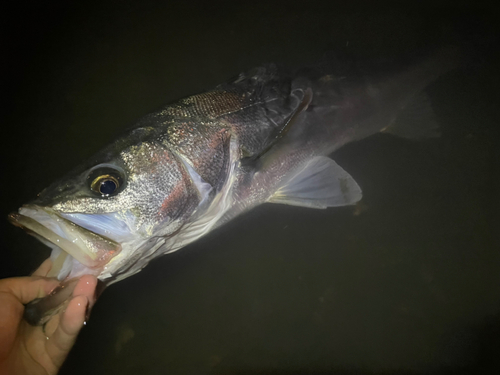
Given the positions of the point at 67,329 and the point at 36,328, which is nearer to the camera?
the point at 67,329

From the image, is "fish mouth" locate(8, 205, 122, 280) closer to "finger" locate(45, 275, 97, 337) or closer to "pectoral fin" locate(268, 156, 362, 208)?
"finger" locate(45, 275, 97, 337)

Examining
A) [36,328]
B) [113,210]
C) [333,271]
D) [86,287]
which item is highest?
[113,210]

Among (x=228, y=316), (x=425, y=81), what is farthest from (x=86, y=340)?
(x=425, y=81)

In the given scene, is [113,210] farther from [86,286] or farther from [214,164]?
[214,164]

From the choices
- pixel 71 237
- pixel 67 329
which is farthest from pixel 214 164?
pixel 67 329

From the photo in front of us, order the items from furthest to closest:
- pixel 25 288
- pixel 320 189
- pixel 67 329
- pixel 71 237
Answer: pixel 320 189 → pixel 25 288 → pixel 67 329 → pixel 71 237

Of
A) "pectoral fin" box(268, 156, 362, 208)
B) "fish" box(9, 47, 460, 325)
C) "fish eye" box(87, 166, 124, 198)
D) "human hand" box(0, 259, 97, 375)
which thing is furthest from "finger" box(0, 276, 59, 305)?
"pectoral fin" box(268, 156, 362, 208)
